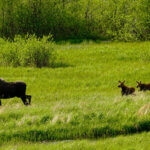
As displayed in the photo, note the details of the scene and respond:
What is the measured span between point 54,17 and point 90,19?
24.0 feet

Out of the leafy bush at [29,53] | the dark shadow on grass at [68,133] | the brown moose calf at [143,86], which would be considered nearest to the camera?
the dark shadow on grass at [68,133]

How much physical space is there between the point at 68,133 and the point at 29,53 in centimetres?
1671

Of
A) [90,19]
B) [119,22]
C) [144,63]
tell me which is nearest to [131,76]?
[144,63]

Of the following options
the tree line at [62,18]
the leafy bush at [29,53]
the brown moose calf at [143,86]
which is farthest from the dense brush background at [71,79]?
the brown moose calf at [143,86]

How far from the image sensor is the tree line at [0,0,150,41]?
49634 mm

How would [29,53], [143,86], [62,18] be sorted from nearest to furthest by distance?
1. [143,86]
2. [29,53]
3. [62,18]

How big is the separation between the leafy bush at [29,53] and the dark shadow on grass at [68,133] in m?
16.2

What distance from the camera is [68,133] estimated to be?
964cm

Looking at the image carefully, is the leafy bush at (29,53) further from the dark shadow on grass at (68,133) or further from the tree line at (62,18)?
the tree line at (62,18)

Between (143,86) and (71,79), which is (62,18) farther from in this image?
(143,86)

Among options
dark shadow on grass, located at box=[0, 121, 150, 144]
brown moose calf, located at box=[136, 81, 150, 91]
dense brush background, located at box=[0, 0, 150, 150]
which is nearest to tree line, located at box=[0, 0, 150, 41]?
dense brush background, located at box=[0, 0, 150, 150]

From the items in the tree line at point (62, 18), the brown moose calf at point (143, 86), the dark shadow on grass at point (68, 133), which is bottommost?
the dark shadow on grass at point (68, 133)

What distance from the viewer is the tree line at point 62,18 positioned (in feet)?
163

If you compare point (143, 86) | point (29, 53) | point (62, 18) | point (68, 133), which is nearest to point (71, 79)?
point (143, 86)
